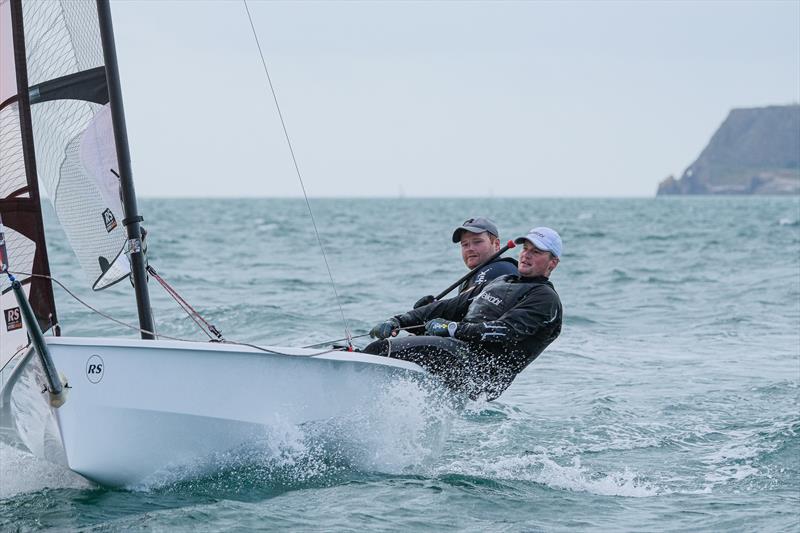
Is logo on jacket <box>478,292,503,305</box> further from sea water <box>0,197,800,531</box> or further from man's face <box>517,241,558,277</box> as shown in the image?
sea water <box>0,197,800,531</box>

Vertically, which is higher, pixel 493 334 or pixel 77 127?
pixel 77 127

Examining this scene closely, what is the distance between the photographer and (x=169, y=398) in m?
4.55

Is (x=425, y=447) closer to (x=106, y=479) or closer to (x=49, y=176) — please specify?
(x=106, y=479)

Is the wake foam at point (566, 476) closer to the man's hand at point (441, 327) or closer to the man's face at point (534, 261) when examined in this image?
the man's hand at point (441, 327)

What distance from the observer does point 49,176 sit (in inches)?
209

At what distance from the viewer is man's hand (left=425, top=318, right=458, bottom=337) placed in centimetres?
510

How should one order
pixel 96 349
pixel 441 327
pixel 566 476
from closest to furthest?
pixel 96 349, pixel 441 327, pixel 566 476

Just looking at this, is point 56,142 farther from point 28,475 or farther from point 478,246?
point 478,246

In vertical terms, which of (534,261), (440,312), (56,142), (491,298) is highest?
(56,142)

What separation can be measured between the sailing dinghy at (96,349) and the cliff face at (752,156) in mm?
138785

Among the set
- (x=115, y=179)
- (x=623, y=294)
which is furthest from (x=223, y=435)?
(x=623, y=294)

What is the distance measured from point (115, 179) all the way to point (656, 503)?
2979mm

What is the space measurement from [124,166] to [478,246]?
189 centimetres

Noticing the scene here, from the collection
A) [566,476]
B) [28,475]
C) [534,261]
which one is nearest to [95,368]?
[28,475]
